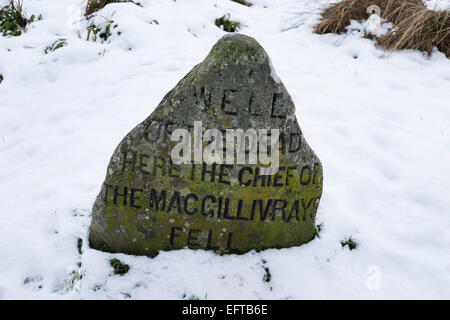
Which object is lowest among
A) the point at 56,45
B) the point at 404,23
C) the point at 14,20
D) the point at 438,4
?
the point at 56,45

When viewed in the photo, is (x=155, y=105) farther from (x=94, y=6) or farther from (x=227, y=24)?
(x=94, y=6)

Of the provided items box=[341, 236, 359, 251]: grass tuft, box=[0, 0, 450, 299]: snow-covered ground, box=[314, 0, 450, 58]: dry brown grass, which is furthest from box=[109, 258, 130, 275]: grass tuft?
box=[314, 0, 450, 58]: dry brown grass

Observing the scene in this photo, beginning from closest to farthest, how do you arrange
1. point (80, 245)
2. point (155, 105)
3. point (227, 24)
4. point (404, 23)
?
point (80, 245)
point (155, 105)
point (404, 23)
point (227, 24)

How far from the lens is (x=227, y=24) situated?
5.72 m

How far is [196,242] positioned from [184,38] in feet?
12.3

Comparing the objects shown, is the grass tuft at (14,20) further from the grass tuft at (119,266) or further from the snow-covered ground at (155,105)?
the grass tuft at (119,266)

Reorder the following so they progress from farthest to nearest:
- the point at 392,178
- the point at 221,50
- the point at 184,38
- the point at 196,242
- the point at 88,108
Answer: the point at 184,38 < the point at 88,108 < the point at 392,178 < the point at 196,242 < the point at 221,50

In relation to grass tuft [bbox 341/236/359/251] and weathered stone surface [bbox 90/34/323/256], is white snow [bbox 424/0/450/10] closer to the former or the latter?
grass tuft [bbox 341/236/359/251]

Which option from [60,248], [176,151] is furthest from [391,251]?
[60,248]

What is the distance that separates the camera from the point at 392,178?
113 inches

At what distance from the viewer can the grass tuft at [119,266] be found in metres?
1.97

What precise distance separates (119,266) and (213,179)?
678mm

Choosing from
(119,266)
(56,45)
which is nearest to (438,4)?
(56,45)
